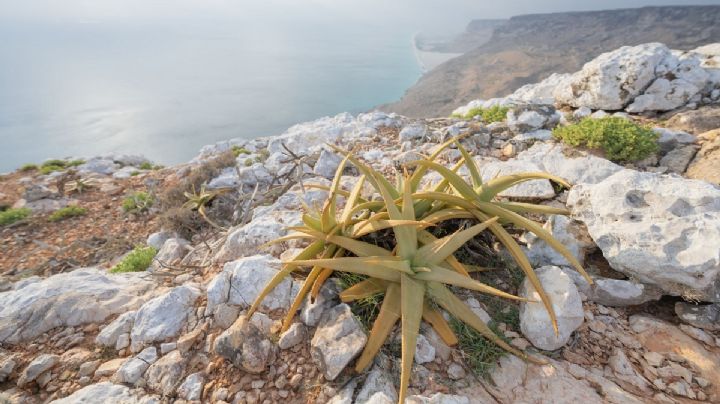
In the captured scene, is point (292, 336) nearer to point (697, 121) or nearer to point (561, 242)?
point (561, 242)

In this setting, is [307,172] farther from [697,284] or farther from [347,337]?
[697,284]

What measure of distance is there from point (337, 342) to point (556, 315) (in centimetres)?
158

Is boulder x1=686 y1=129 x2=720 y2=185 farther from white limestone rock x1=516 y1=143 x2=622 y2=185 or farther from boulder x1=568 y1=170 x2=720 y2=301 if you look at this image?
boulder x1=568 y1=170 x2=720 y2=301

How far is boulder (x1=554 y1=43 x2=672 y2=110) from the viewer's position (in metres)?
8.05

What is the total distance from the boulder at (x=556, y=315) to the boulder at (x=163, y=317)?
2.66m

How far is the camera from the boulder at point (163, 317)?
264 centimetres

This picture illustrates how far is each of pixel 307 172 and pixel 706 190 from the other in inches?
200

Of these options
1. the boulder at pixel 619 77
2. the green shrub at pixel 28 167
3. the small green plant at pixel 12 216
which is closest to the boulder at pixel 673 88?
the boulder at pixel 619 77

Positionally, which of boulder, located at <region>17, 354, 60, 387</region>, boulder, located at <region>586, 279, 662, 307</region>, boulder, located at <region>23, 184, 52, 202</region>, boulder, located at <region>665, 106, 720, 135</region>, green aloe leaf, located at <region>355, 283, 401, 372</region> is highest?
boulder, located at <region>665, 106, 720, 135</region>

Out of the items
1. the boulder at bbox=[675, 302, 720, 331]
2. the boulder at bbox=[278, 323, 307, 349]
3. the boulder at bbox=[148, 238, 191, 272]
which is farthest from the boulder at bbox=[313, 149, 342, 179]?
the boulder at bbox=[675, 302, 720, 331]

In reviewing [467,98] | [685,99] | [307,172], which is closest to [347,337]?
[307,172]

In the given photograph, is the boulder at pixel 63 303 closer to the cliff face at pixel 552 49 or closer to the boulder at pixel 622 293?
the boulder at pixel 622 293

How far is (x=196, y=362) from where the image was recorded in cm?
244

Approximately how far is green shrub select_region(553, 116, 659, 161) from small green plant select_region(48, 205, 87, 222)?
9.98 m
